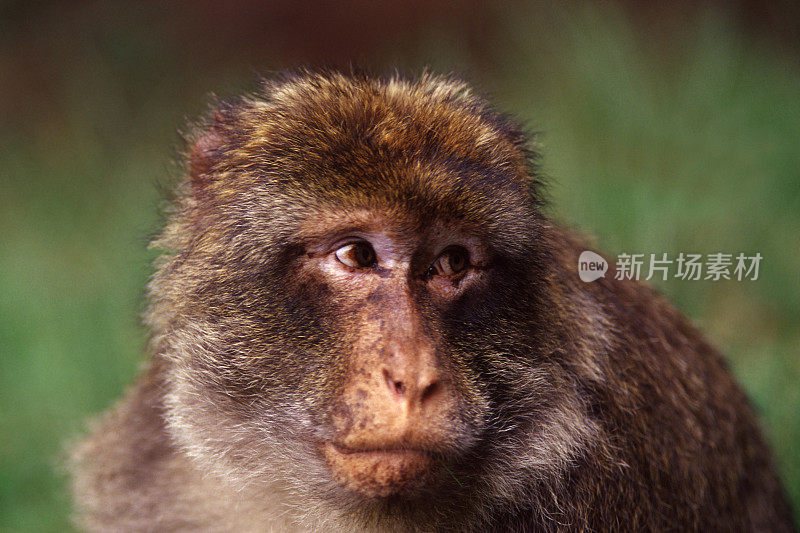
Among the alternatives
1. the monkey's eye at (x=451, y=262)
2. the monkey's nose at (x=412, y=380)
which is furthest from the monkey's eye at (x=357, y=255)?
the monkey's nose at (x=412, y=380)

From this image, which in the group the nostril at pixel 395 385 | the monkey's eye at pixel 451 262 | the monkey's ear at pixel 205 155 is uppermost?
the monkey's ear at pixel 205 155

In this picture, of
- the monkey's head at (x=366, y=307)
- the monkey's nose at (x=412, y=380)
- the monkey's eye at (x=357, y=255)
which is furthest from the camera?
the monkey's eye at (x=357, y=255)

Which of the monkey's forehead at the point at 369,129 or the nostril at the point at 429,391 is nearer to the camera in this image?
the nostril at the point at 429,391

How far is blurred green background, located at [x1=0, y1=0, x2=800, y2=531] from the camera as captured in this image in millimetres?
5777

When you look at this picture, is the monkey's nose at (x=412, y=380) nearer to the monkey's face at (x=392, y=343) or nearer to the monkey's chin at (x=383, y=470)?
the monkey's face at (x=392, y=343)

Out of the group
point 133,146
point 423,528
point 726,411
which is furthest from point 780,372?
point 133,146

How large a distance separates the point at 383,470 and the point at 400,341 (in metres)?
0.34

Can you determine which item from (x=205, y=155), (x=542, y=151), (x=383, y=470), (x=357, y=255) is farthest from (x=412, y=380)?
(x=542, y=151)

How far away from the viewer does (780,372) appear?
546 cm

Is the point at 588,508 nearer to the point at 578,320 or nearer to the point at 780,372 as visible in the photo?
the point at 578,320

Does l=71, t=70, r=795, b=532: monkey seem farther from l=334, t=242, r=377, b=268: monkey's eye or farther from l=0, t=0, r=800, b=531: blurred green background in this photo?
l=0, t=0, r=800, b=531: blurred green background

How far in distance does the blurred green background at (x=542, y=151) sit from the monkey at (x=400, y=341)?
0.61m

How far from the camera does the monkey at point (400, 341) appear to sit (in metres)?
2.74

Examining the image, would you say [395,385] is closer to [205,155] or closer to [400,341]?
[400,341]
